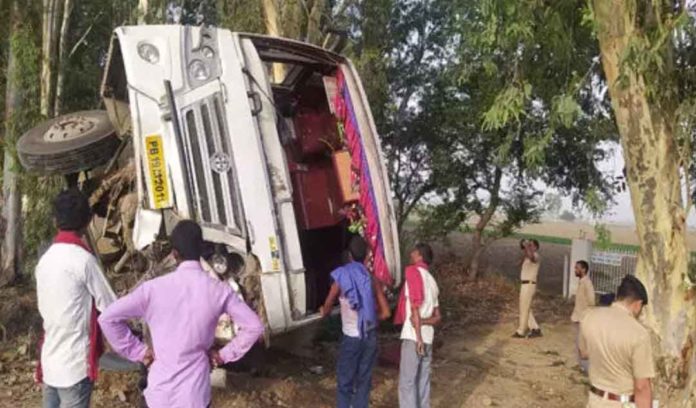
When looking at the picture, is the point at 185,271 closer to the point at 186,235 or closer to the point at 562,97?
the point at 186,235

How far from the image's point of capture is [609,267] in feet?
45.4

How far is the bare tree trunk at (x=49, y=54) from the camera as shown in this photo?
11094 mm

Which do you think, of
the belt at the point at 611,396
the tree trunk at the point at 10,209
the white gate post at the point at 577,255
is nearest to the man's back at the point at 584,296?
the belt at the point at 611,396

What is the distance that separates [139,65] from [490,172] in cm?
1058

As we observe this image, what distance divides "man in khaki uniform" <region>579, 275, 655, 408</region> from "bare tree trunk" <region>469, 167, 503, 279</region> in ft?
33.8

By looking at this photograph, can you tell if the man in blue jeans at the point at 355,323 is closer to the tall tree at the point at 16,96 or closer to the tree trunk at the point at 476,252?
the tall tree at the point at 16,96

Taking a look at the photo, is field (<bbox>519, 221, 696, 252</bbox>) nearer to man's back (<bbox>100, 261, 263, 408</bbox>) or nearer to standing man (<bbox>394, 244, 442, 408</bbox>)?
standing man (<bbox>394, 244, 442, 408</bbox>)

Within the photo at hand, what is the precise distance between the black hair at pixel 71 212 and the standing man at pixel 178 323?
0.53m

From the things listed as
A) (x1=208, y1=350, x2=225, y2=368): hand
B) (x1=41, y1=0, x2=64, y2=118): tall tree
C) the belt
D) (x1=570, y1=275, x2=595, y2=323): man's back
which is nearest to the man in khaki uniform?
the belt

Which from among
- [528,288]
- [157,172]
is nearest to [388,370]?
[157,172]

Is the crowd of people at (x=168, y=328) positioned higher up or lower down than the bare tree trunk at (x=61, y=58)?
lower down

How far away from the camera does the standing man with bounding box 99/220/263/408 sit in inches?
114

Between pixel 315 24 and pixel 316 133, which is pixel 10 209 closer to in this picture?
pixel 315 24

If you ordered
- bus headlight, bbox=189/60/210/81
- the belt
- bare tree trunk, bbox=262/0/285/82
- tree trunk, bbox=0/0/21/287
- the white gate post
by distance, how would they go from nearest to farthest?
the belt, bus headlight, bbox=189/60/210/81, bare tree trunk, bbox=262/0/285/82, tree trunk, bbox=0/0/21/287, the white gate post
